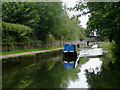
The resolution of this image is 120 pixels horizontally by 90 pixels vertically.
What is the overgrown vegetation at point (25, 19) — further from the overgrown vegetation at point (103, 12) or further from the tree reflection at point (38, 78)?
the tree reflection at point (38, 78)

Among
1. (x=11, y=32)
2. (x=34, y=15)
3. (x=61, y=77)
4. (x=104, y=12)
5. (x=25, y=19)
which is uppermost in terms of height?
(x=34, y=15)

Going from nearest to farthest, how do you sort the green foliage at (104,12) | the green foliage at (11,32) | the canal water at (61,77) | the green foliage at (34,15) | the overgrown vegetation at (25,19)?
1. the canal water at (61,77)
2. the green foliage at (104,12)
3. the green foliage at (11,32)
4. the overgrown vegetation at (25,19)
5. the green foliage at (34,15)

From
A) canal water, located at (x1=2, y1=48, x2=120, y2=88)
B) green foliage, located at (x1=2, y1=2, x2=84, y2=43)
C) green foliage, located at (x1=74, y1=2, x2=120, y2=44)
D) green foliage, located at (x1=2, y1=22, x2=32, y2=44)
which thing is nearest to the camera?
canal water, located at (x1=2, y1=48, x2=120, y2=88)

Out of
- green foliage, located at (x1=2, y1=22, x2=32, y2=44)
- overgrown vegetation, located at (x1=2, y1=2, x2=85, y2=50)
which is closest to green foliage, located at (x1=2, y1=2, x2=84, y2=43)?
overgrown vegetation, located at (x1=2, y1=2, x2=85, y2=50)

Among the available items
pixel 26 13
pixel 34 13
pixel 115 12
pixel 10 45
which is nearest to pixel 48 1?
pixel 34 13

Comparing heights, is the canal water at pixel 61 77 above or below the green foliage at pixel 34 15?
below

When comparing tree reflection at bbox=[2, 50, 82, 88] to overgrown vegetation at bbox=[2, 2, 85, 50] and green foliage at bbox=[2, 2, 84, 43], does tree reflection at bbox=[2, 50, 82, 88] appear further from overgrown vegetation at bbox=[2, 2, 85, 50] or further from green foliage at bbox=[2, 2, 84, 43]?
green foliage at bbox=[2, 2, 84, 43]

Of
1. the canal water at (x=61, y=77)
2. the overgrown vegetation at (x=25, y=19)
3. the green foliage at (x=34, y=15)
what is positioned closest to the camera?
the canal water at (x=61, y=77)

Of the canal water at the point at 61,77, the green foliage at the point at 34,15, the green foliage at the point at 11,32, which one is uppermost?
the green foliage at the point at 34,15

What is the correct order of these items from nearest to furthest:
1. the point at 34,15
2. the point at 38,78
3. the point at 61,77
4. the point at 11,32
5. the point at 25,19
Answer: the point at 38,78 < the point at 61,77 < the point at 11,32 < the point at 34,15 < the point at 25,19

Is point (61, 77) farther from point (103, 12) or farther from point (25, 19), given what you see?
point (25, 19)

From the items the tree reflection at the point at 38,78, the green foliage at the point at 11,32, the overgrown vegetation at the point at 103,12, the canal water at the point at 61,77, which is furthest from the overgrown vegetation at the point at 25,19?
the tree reflection at the point at 38,78

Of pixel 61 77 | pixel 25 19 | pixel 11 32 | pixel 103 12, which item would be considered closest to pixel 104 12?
pixel 103 12

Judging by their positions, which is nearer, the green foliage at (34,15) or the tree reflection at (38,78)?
the tree reflection at (38,78)
